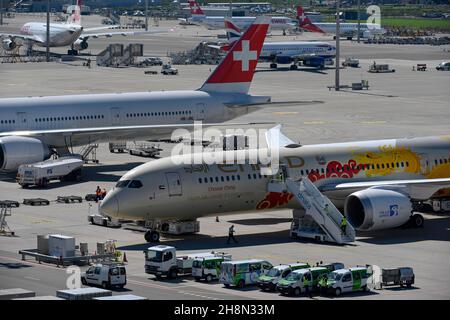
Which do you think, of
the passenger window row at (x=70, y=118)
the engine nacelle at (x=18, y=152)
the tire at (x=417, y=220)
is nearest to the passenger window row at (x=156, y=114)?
the passenger window row at (x=70, y=118)

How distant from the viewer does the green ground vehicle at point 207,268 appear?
5569 centimetres

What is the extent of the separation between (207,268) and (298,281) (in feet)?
16.8

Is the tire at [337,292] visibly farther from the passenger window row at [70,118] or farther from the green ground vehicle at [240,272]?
the passenger window row at [70,118]

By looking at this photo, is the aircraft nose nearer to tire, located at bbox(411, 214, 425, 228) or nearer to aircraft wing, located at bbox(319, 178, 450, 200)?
aircraft wing, located at bbox(319, 178, 450, 200)

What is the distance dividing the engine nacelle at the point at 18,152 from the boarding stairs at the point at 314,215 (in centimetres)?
2519

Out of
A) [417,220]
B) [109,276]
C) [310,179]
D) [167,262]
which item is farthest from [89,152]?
[109,276]

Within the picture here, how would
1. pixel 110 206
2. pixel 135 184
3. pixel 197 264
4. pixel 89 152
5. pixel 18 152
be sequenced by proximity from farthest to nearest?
pixel 89 152, pixel 18 152, pixel 135 184, pixel 110 206, pixel 197 264

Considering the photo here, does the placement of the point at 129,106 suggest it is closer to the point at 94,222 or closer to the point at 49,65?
the point at 94,222

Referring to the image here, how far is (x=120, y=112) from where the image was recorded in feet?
313

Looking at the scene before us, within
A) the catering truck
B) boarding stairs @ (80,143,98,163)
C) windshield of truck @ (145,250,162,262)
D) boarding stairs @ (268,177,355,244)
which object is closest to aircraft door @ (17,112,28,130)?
boarding stairs @ (80,143,98,163)

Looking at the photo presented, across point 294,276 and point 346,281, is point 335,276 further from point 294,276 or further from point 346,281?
point 294,276

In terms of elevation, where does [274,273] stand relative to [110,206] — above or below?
below

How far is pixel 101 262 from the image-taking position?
59.1m

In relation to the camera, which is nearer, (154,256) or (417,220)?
(154,256)
